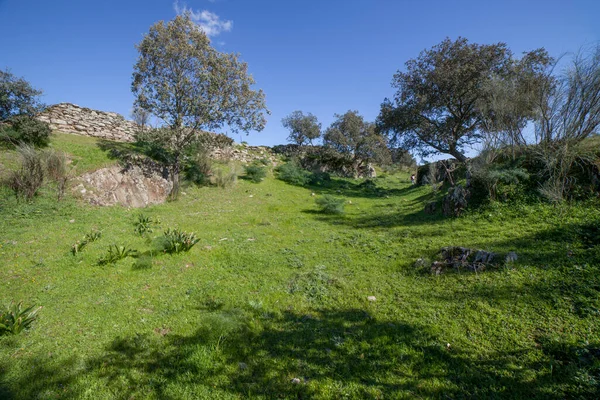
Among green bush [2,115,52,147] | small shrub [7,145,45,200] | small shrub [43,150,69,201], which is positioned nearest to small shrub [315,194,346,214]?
small shrub [43,150,69,201]

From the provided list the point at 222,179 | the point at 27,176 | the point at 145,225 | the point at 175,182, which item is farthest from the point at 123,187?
the point at 222,179

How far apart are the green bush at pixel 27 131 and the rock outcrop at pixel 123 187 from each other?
146 inches

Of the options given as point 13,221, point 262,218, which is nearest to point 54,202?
point 13,221

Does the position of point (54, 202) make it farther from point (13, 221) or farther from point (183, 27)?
point (183, 27)

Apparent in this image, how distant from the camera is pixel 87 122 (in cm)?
1783

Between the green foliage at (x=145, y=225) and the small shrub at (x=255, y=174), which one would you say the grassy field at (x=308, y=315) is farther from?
the small shrub at (x=255, y=174)

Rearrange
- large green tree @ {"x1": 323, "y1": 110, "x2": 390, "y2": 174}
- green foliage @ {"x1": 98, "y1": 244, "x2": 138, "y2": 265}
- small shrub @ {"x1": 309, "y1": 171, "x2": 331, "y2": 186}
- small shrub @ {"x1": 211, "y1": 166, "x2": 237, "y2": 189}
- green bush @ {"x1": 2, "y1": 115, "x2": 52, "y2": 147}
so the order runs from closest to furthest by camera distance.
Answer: green foliage @ {"x1": 98, "y1": 244, "x2": 138, "y2": 265}, green bush @ {"x1": 2, "y1": 115, "x2": 52, "y2": 147}, small shrub @ {"x1": 211, "y1": 166, "x2": 237, "y2": 189}, small shrub @ {"x1": 309, "y1": 171, "x2": 331, "y2": 186}, large green tree @ {"x1": 323, "y1": 110, "x2": 390, "y2": 174}

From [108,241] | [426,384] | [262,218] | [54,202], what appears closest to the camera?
[426,384]

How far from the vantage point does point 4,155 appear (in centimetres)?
1127

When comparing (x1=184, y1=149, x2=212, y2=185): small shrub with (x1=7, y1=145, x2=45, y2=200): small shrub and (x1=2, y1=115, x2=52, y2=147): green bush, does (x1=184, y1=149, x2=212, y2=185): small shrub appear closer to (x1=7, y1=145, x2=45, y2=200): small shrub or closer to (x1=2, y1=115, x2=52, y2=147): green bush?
(x1=2, y1=115, x2=52, y2=147): green bush

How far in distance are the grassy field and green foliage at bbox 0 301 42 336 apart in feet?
0.47

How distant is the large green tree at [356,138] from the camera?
33.0 m

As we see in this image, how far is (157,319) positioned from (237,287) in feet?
6.37

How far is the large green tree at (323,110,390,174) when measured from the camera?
3300 cm
